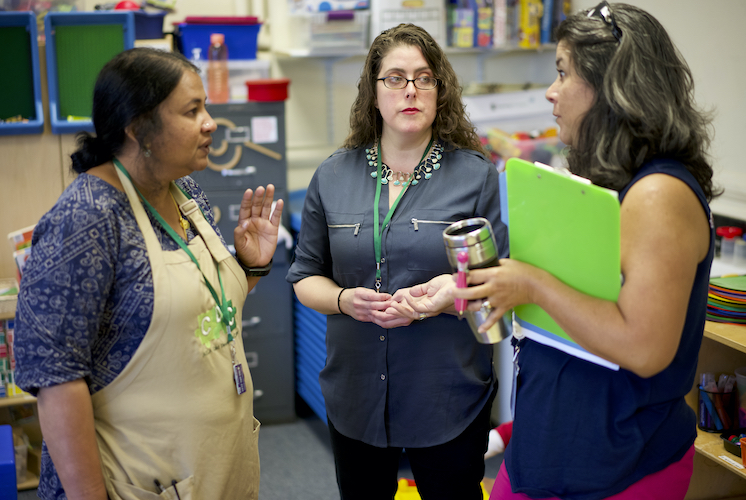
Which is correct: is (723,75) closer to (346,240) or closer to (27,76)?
(346,240)

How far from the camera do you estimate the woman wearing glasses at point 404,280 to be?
5.56ft

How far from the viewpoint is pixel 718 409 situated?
2150mm

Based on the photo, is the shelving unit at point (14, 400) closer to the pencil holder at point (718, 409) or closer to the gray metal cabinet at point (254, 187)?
the gray metal cabinet at point (254, 187)

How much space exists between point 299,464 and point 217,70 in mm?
1840

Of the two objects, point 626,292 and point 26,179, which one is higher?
point 626,292

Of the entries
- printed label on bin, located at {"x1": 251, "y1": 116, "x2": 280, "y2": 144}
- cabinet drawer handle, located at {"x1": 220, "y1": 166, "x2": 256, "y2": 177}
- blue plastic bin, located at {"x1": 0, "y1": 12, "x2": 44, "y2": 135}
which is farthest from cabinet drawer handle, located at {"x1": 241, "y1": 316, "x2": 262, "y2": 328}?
blue plastic bin, located at {"x1": 0, "y1": 12, "x2": 44, "y2": 135}

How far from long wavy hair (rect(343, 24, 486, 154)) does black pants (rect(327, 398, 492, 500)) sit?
71 centimetres

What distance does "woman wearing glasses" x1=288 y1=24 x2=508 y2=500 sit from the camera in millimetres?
1695

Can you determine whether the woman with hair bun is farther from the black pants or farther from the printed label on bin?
the printed label on bin

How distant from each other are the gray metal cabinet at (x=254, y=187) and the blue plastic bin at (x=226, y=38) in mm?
268

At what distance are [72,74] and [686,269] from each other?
99.8 inches

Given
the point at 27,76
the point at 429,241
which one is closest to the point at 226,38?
the point at 27,76

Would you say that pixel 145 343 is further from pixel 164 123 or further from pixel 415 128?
pixel 415 128

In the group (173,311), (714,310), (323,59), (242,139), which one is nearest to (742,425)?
(714,310)
